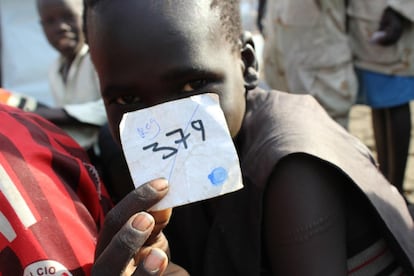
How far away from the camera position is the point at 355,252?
1.21 m

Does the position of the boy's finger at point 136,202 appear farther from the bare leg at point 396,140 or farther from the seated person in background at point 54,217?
the bare leg at point 396,140

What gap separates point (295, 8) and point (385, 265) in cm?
189

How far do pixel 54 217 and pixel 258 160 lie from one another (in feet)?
1.36

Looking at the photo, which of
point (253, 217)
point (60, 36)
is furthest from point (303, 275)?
→ point (60, 36)

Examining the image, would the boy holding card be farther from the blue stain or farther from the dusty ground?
the dusty ground

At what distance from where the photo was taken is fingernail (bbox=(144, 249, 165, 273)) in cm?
88

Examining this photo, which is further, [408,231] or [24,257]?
[408,231]

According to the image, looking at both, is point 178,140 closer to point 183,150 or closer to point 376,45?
point 183,150

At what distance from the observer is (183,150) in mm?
925

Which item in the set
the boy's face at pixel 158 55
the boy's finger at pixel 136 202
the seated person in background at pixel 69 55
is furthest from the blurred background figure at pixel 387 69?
the boy's finger at pixel 136 202

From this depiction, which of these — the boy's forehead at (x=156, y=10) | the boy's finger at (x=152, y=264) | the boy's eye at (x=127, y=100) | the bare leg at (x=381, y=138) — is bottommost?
the bare leg at (x=381, y=138)

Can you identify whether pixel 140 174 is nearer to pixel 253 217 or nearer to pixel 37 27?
pixel 253 217

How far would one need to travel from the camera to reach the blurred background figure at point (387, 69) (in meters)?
2.58

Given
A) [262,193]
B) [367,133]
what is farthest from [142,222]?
[367,133]
